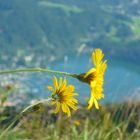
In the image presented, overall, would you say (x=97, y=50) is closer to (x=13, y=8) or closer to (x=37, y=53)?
(x=37, y=53)

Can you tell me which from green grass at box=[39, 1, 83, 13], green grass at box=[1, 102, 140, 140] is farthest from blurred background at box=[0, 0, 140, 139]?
green grass at box=[1, 102, 140, 140]

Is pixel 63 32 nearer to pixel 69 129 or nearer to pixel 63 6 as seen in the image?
pixel 63 6

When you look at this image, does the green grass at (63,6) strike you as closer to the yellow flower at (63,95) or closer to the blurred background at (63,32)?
the blurred background at (63,32)

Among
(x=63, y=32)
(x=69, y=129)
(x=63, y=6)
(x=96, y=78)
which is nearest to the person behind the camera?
(x=96, y=78)

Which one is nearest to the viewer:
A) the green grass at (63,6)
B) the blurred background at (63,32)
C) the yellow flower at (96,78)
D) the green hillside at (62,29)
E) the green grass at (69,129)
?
the yellow flower at (96,78)

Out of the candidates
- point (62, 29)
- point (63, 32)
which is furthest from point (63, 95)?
point (62, 29)

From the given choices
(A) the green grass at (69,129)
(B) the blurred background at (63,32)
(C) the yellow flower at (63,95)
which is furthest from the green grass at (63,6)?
(C) the yellow flower at (63,95)

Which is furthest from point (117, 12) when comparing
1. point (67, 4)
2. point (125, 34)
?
point (125, 34)

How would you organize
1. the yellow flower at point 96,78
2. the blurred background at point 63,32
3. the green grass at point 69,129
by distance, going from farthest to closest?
the blurred background at point 63,32, the green grass at point 69,129, the yellow flower at point 96,78

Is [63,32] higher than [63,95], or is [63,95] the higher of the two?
[63,32]

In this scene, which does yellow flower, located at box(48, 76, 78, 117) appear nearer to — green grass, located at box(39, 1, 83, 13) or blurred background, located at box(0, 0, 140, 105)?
blurred background, located at box(0, 0, 140, 105)

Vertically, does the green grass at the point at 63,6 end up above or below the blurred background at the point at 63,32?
above

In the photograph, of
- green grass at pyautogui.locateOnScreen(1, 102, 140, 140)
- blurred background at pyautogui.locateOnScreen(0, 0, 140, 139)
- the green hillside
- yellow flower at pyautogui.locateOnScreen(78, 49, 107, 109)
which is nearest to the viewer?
yellow flower at pyautogui.locateOnScreen(78, 49, 107, 109)

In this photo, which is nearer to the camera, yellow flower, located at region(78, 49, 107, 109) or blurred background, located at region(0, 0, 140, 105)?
yellow flower, located at region(78, 49, 107, 109)
